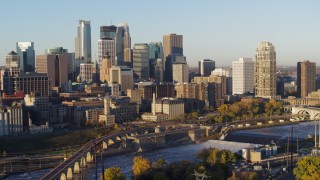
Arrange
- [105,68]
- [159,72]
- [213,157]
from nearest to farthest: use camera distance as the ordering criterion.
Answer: [213,157]
[105,68]
[159,72]

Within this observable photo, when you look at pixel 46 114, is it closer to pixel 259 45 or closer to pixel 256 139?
pixel 256 139

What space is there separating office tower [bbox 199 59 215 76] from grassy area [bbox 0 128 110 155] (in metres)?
41.2

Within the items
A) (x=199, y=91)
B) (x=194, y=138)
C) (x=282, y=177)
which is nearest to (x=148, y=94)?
(x=199, y=91)

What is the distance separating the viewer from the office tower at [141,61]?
6462cm

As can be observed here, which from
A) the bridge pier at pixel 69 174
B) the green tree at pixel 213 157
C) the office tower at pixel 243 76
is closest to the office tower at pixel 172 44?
the office tower at pixel 243 76

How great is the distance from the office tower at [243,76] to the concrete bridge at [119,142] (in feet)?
82.9

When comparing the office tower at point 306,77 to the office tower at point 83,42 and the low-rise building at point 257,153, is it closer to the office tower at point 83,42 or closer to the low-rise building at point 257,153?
the low-rise building at point 257,153

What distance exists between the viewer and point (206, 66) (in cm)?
7138

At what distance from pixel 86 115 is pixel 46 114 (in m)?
2.58

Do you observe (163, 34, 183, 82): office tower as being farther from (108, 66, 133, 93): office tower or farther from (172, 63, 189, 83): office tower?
(108, 66, 133, 93): office tower

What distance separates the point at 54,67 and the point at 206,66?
74.1 ft

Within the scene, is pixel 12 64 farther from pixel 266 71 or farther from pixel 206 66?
pixel 206 66

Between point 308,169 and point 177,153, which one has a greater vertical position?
point 308,169

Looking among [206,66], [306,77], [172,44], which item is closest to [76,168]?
[306,77]
